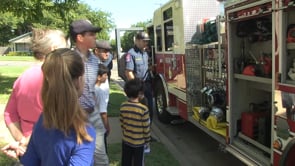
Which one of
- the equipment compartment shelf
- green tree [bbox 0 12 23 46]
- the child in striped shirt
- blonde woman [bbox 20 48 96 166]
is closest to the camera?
blonde woman [bbox 20 48 96 166]

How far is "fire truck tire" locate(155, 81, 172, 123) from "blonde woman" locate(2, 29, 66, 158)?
16.9 ft

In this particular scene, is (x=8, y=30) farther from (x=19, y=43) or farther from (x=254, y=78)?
(x=254, y=78)

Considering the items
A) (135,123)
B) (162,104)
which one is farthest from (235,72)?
(162,104)

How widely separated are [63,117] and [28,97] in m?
1.05

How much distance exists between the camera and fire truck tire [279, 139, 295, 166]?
11.1 ft

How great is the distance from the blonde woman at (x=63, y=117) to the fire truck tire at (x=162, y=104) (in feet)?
19.8

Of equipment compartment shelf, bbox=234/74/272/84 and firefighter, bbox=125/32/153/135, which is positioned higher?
firefighter, bbox=125/32/153/135

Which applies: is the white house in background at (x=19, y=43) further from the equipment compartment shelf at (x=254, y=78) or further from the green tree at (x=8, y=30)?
the equipment compartment shelf at (x=254, y=78)

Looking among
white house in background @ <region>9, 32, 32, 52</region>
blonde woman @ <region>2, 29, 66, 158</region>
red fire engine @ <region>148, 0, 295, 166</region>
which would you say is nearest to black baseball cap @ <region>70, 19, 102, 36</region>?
blonde woman @ <region>2, 29, 66, 158</region>

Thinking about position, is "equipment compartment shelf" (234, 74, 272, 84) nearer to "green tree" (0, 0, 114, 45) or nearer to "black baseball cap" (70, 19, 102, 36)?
"black baseball cap" (70, 19, 102, 36)

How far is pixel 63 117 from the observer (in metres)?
1.81

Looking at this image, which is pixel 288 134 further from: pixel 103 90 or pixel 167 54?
pixel 167 54

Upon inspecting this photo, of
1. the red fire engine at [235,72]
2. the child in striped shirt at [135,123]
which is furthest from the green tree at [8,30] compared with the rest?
the child in striped shirt at [135,123]

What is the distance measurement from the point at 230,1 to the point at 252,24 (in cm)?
45
